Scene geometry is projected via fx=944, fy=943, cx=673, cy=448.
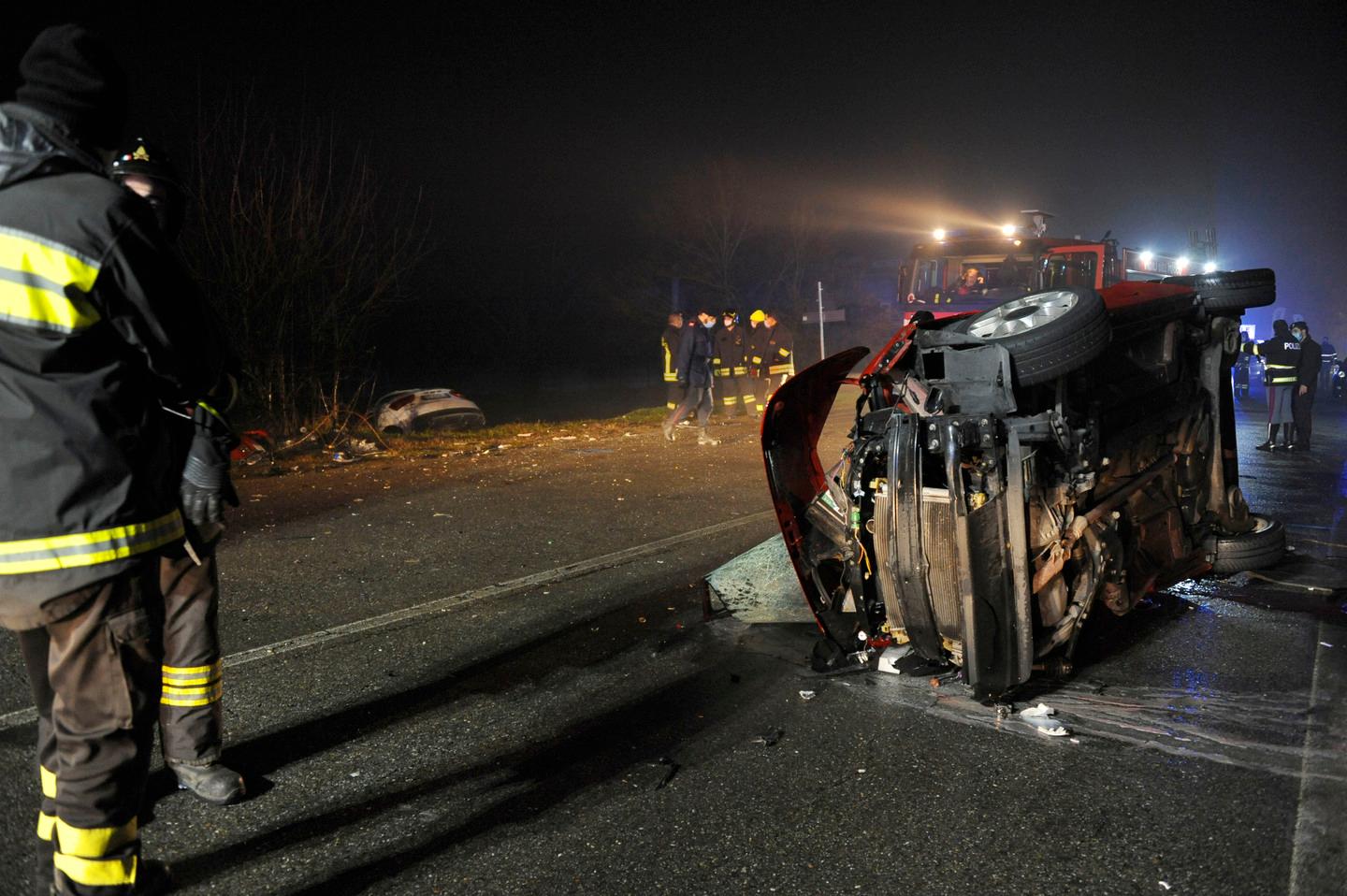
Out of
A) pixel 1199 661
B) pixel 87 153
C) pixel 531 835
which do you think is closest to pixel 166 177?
pixel 87 153

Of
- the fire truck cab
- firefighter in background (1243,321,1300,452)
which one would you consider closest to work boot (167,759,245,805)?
the fire truck cab

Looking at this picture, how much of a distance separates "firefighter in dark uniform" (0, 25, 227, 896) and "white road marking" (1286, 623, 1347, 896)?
275 cm

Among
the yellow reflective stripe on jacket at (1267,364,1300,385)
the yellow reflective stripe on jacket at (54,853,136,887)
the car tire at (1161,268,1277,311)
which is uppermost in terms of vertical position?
the car tire at (1161,268,1277,311)

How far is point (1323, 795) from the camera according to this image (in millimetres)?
2754

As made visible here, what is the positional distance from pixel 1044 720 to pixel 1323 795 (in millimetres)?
820

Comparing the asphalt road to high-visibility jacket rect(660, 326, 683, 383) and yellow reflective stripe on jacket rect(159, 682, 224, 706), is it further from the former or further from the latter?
high-visibility jacket rect(660, 326, 683, 383)

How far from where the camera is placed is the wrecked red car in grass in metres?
3.21

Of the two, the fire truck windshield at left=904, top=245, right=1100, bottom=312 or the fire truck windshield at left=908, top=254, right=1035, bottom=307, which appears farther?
the fire truck windshield at left=908, top=254, right=1035, bottom=307

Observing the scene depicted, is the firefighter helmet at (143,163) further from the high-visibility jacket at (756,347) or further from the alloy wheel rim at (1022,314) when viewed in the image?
the high-visibility jacket at (756,347)

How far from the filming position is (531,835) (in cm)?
266

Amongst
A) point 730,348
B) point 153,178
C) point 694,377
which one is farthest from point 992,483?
point 730,348

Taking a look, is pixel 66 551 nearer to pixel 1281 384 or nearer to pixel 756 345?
pixel 1281 384

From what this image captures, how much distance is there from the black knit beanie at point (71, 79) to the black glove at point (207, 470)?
2.86ft

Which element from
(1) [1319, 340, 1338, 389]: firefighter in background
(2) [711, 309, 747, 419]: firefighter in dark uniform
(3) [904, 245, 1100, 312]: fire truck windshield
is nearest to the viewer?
(3) [904, 245, 1100, 312]: fire truck windshield
